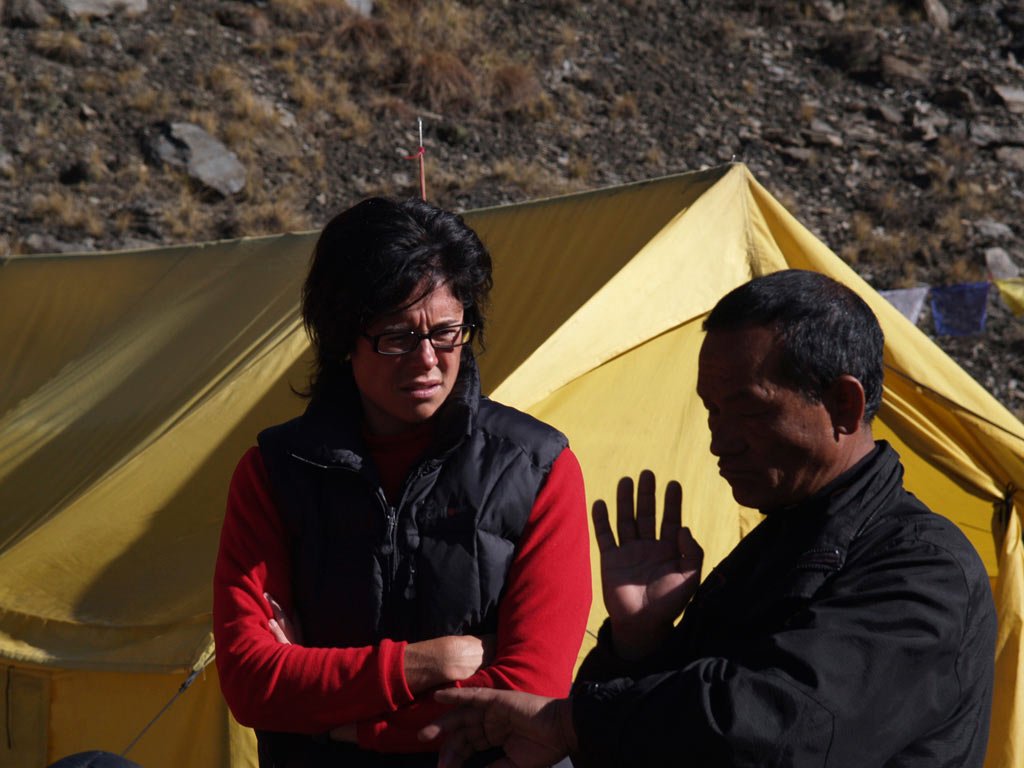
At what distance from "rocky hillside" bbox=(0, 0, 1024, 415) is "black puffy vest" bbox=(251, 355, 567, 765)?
9.63 m

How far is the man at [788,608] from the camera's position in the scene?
1.28 meters

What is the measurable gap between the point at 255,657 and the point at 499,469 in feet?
1.50

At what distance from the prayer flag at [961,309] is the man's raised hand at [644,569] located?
665 centimetres

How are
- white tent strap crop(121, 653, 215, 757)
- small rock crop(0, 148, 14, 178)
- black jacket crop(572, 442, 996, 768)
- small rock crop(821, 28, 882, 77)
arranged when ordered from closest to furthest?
black jacket crop(572, 442, 996, 768) < white tent strap crop(121, 653, 215, 757) < small rock crop(0, 148, 14, 178) < small rock crop(821, 28, 882, 77)

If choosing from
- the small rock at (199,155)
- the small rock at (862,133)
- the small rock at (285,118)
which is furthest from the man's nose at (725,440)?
the small rock at (862,133)

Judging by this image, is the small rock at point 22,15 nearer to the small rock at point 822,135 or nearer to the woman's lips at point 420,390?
the small rock at point 822,135

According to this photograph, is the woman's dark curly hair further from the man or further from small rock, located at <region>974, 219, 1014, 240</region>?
small rock, located at <region>974, 219, 1014, 240</region>

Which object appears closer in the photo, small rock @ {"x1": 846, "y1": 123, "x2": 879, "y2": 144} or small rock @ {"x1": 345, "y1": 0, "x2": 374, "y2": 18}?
small rock @ {"x1": 846, "y1": 123, "x2": 879, "y2": 144}

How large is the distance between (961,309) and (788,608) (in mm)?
7220

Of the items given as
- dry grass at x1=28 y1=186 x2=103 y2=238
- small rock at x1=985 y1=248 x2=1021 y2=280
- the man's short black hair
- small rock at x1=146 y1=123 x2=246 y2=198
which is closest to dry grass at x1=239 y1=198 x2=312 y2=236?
small rock at x1=146 y1=123 x2=246 y2=198

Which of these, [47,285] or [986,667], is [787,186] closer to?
[47,285]

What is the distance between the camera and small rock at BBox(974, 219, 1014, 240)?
41.5 ft

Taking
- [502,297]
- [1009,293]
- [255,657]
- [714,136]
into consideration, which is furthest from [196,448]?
[714,136]

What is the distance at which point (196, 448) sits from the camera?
3686 millimetres
